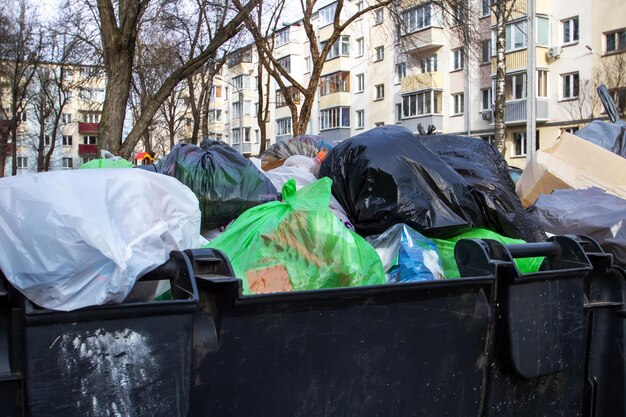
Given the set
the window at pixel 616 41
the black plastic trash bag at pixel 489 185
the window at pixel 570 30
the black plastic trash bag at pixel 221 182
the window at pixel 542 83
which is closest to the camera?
the black plastic trash bag at pixel 489 185

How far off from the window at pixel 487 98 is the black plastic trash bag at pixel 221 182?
3046 cm

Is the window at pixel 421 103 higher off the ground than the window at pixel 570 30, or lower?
lower

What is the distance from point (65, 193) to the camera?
1385 mm

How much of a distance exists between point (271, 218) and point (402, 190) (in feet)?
2.14

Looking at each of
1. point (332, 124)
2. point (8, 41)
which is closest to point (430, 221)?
point (8, 41)

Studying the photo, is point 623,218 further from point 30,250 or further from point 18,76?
point 18,76

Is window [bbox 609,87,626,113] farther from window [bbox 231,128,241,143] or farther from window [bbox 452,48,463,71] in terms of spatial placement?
window [bbox 231,128,241,143]

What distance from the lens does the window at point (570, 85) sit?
28016 millimetres

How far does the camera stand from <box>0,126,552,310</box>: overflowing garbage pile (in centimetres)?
129

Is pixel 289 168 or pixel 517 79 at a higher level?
pixel 517 79

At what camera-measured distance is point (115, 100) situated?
10820mm

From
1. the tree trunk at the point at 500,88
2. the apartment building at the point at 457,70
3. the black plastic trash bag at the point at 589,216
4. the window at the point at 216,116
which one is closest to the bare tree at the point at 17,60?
the apartment building at the point at 457,70

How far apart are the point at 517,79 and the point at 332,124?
14890 mm

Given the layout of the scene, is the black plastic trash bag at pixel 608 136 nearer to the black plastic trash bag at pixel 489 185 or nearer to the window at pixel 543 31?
the black plastic trash bag at pixel 489 185
